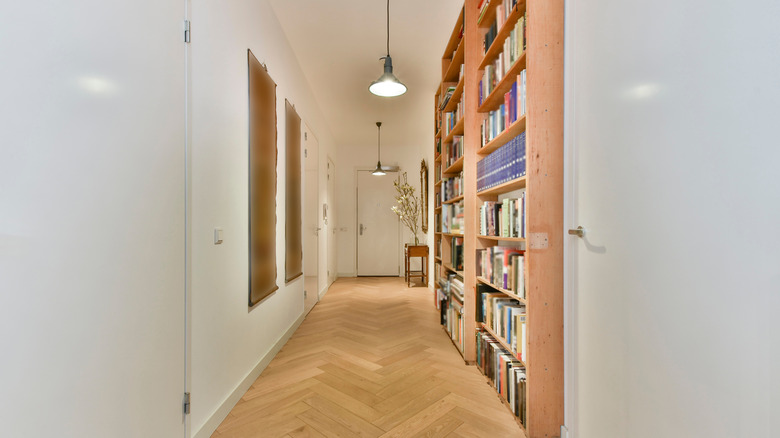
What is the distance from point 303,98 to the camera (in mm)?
3799

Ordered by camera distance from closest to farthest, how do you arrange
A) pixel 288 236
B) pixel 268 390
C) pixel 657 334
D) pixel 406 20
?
1. pixel 657 334
2. pixel 268 390
3. pixel 406 20
4. pixel 288 236

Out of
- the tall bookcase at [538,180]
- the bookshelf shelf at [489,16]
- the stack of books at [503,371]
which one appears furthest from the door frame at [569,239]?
the bookshelf shelf at [489,16]

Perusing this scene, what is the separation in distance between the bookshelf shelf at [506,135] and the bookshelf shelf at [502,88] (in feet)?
0.87

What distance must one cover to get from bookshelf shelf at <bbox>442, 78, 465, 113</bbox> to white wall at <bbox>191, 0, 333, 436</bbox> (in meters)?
1.60

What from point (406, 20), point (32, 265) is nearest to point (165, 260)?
point (32, 265)

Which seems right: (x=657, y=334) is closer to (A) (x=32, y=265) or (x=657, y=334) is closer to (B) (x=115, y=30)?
(A) (x=32, y=265)

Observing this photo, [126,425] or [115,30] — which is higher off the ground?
[115,30]

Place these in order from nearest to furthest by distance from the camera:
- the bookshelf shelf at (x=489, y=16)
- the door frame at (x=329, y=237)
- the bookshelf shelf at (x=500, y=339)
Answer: the bookshelf shelf at (x=500, y=339)
the bookshelf shelf at (x=489, y=16)
the door frame at (x=329, y=237)

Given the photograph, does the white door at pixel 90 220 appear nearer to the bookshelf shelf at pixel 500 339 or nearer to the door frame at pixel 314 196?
the bookshelf shelf at pixel 500 339

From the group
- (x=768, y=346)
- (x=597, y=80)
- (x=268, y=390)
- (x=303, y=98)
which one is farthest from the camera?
(x=303, y=98)

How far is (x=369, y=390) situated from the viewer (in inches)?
81.0

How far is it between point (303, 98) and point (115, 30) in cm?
285

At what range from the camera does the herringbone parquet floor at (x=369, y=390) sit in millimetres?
1657

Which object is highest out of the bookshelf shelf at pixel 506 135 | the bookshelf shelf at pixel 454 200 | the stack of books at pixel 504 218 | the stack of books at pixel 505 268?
the bookshelf shelf at pixel 506 135
